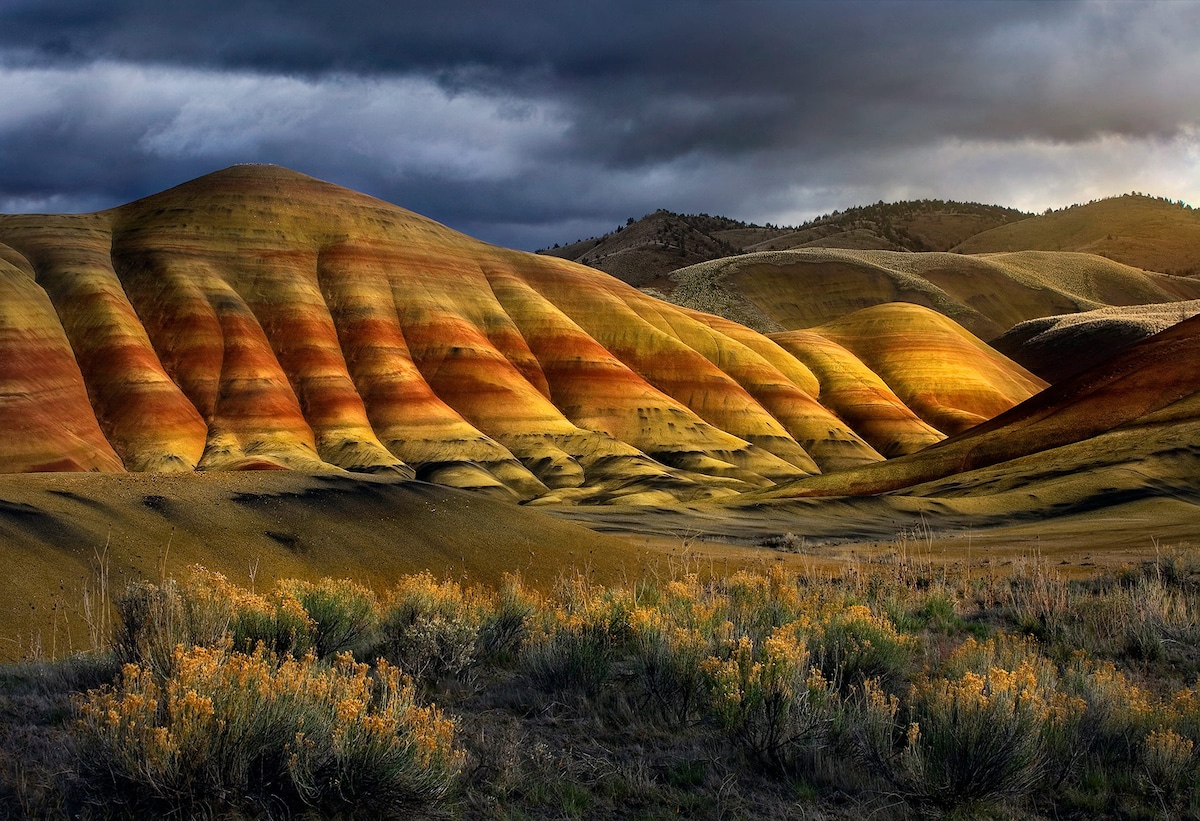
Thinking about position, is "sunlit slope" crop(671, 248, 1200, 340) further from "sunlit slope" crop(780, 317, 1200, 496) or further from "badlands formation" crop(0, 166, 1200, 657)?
"sunlit slope" crop(780, 317, 1200, 496)

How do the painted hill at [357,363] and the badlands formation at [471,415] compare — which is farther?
the painted hill at [357,363]

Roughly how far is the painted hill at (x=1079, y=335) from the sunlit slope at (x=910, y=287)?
29.2 ft

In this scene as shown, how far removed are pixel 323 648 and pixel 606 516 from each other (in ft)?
117

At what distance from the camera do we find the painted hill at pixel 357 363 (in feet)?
208

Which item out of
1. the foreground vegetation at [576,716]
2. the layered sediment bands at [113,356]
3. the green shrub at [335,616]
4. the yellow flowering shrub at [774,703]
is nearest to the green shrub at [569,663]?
the foreground vegetation at [576,716]

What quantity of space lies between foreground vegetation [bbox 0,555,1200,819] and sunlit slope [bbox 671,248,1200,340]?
11911cm

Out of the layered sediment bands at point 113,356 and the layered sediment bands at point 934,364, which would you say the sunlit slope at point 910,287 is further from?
the layered sediment bands at point 113,356

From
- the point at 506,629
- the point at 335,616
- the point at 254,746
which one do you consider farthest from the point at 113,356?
the point at 254,746

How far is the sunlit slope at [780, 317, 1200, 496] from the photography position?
4350cm

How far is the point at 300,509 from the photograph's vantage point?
22781 millimetres

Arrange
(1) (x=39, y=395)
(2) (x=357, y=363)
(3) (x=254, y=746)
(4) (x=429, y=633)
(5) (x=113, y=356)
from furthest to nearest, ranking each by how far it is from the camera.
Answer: (2) (x=357, y=363) → (5) (x=113, y=356) → (1) (x=39, y=395) → (4) (x=429, y=633) → (3) (x=254, y=746)

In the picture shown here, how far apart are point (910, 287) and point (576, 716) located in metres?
144

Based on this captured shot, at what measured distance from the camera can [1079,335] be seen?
121 meters

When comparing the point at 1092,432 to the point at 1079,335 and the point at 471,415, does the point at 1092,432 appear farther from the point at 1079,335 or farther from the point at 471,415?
the point at 1079,335
